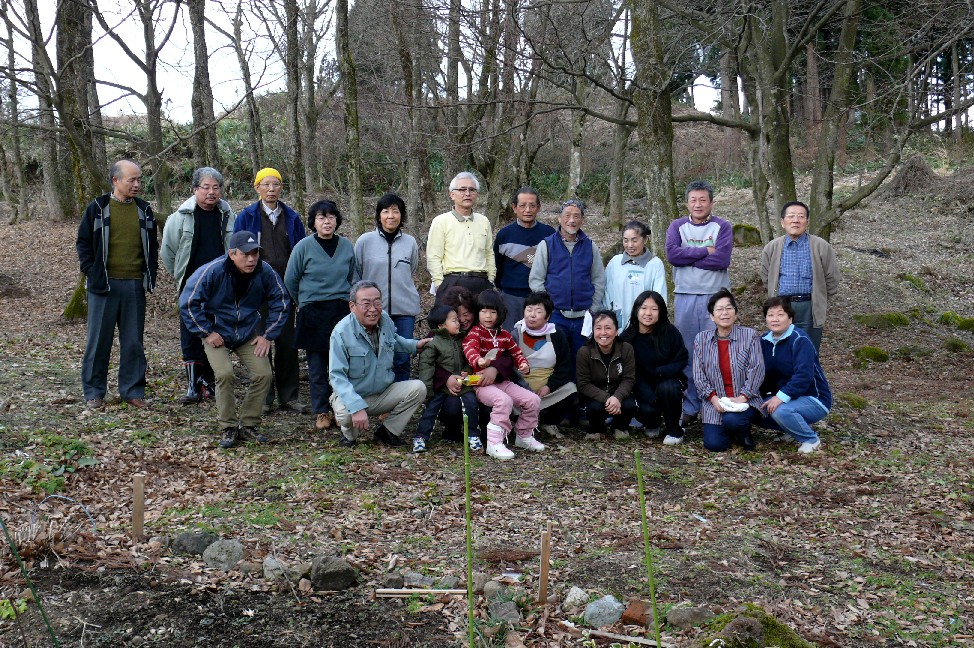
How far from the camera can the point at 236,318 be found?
5.68 m

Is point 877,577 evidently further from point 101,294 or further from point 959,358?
point 959,358

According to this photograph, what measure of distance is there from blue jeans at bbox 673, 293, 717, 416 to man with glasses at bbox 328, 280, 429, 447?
7.28 feet

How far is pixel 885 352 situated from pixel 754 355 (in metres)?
4.72

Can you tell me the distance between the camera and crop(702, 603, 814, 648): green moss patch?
2.90 m

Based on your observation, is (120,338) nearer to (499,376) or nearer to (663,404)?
(499,376)

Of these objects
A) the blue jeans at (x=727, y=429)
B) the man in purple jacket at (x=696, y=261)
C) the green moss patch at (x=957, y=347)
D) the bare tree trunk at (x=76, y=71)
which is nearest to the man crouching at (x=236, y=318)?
the man in purple jacket at (x=696, y=261)

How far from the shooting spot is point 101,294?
6.11 meters

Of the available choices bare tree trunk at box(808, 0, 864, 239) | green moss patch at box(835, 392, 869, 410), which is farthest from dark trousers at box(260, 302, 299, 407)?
bare tree trunk at box(808, 0, 864, 239)

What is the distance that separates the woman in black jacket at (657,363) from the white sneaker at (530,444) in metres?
0.94

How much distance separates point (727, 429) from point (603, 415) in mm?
961

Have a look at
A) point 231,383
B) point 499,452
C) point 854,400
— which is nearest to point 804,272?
point 854,400

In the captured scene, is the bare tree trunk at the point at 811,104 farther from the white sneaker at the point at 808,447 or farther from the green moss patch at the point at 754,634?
the green moss patch at the point at 754,634

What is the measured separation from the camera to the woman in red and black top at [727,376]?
5980 mm

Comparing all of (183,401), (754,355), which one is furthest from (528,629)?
(183,401)
